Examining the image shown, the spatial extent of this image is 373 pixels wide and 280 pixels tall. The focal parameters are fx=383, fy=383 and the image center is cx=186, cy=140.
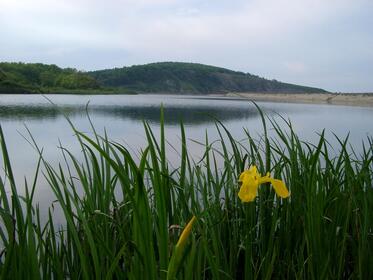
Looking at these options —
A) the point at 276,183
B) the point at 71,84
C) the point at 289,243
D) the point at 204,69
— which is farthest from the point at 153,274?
the point at 204,69

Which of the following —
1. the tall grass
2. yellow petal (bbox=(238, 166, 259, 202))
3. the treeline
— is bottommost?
the tall grass

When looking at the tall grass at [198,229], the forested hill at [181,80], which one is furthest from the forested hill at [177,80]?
the tall grass at [198,229]

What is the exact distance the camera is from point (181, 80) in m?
115

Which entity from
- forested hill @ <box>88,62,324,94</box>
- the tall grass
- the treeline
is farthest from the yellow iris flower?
forested hill @ <box>88,62,324,94</box>

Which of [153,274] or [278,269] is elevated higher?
[153,274]

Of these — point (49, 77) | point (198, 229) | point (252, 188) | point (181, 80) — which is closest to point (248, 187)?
point (252, 188)

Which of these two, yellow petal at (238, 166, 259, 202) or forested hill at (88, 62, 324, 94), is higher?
forested hill at (88, 62, 324, 94)

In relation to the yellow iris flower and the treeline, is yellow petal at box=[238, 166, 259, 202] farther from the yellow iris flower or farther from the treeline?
the treeline

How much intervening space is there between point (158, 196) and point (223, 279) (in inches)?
25.4

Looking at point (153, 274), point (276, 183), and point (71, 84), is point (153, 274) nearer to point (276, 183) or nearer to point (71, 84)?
point (276, 183)

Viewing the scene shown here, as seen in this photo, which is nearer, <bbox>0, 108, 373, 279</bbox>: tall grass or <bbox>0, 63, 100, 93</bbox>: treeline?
<bbox>0, 108, 373, 279</bbox>: tall grass

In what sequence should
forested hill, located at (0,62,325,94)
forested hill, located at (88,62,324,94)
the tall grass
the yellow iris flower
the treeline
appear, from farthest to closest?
forested hill, located at (88,62,324,94) → forested hill, located at (0,62,325,94) → the treeline → the tall grass → the yellow iris flower

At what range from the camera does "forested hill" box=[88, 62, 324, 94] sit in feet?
347

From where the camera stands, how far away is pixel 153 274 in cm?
94
